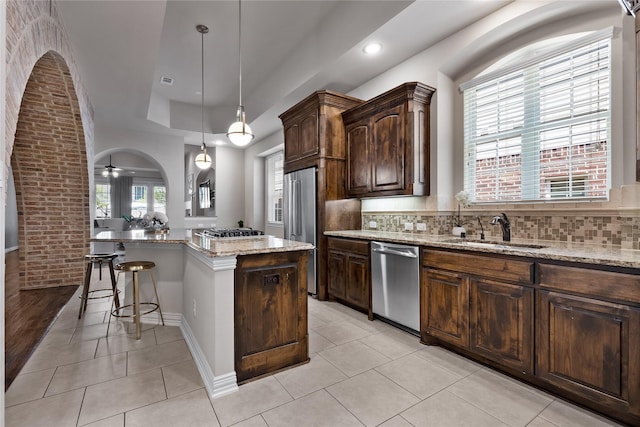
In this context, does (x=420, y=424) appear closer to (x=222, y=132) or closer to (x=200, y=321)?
(x=200, y=321)

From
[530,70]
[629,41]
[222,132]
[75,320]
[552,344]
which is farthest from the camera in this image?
[222,132]

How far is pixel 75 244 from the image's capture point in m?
4.80

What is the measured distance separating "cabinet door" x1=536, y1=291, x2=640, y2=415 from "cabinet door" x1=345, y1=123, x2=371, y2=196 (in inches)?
90.9

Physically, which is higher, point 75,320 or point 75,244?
point 75,244

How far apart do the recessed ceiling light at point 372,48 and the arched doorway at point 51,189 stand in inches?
146

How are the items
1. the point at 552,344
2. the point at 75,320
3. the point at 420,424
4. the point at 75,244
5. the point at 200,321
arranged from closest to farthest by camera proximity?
the point at 420,424 < the point at 552,344 < the point at 200,321 < the point at 75,320 < the point at 75,244

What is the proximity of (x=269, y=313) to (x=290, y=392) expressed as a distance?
526 millimetres

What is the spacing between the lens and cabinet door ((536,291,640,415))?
5.34ft

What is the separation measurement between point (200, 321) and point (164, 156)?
549 centimetres

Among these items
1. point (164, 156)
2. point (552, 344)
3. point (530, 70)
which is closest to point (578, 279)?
point (552, 344)

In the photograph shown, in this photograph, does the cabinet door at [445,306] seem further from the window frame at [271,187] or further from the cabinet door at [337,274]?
the window frame at [271,187]

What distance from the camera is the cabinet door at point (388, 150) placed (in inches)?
134

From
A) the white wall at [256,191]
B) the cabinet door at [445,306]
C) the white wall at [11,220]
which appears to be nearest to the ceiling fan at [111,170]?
the white wall at [11,220]

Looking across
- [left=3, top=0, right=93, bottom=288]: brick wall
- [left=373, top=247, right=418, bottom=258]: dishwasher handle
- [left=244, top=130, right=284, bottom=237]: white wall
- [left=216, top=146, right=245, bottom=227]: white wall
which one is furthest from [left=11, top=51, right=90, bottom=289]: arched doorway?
[left=373, top=247, right=418, bottom=258]: dishwasher handle
